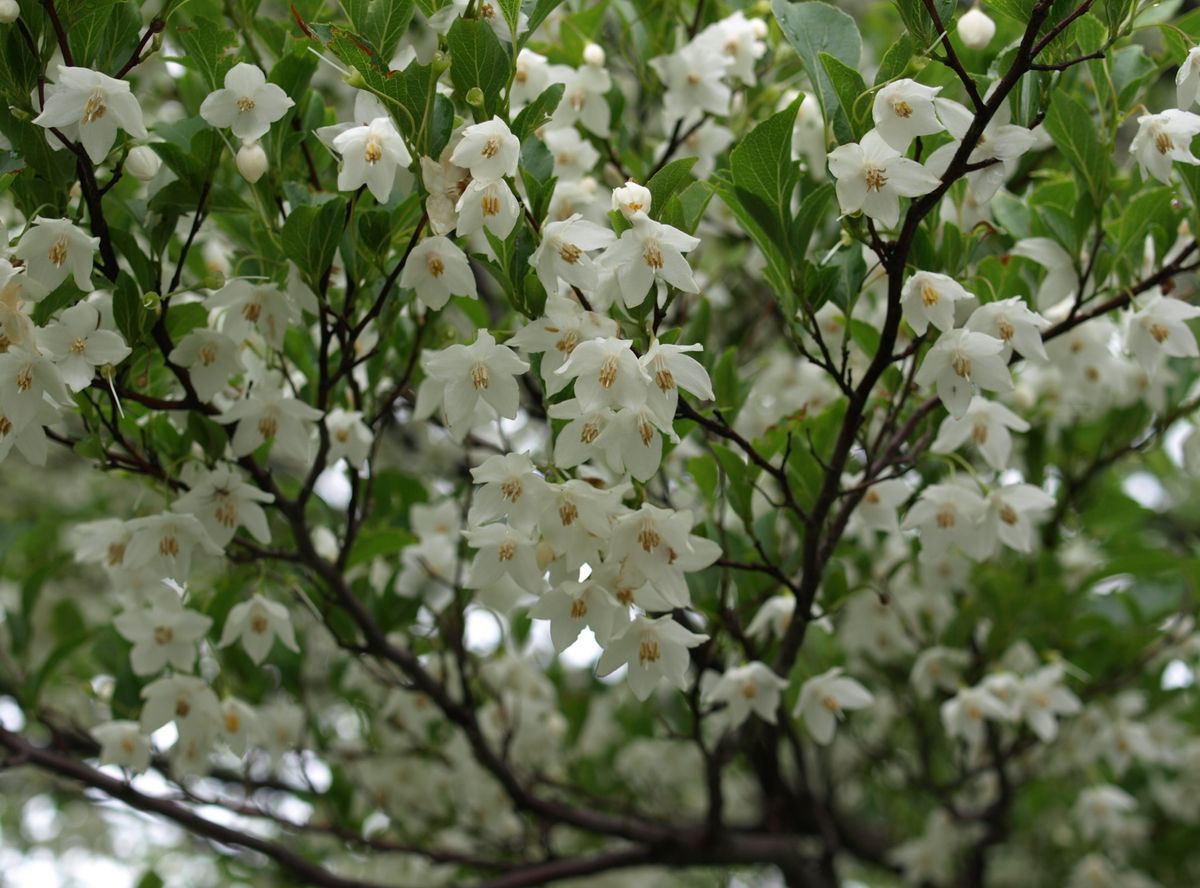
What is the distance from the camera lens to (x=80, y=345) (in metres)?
1.77

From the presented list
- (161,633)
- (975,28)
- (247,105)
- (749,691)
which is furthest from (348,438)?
(975,28)

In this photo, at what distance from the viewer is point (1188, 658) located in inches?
140

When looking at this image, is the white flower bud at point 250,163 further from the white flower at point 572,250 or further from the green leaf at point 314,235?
the white flower at point 572,250

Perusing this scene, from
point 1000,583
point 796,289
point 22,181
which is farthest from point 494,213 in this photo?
point 1000,583

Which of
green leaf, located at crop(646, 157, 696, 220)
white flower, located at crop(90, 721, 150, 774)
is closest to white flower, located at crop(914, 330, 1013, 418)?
green leaf, located at crop(646, 157, 696, 220)

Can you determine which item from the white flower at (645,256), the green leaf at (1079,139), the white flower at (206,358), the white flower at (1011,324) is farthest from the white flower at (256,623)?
the green leaf at (1079,139)

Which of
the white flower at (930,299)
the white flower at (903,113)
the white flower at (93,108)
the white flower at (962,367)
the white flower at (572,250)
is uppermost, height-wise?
the white flower at (93,108)

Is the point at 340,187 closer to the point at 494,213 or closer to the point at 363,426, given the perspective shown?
the point at 494,213

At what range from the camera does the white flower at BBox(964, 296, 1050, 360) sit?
1.94 meters

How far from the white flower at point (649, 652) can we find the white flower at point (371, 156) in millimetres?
854

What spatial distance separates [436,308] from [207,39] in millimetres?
602

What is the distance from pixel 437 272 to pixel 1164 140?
47.5 inches

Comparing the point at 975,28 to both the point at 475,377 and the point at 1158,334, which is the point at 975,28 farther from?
the point at 475,377

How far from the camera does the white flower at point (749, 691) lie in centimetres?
229
